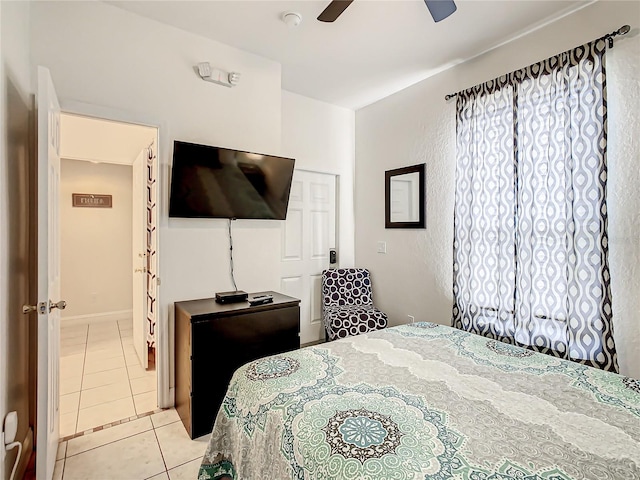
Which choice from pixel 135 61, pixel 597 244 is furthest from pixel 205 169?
pixel 597 244

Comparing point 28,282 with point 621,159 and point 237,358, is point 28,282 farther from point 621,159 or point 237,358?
point 621,159

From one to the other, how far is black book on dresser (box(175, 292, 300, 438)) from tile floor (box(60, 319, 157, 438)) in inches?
18.6

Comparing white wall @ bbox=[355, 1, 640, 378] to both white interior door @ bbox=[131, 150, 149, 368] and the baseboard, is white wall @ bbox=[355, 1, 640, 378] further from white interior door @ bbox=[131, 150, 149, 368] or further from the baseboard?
the baseboard

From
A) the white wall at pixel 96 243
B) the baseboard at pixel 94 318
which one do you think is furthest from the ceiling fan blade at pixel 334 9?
the baseboard at pixel 94 318

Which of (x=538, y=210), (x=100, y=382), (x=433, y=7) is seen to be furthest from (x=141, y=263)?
(x=538, y=210)

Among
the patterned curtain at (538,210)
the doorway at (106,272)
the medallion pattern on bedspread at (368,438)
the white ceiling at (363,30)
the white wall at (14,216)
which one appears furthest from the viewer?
the doorway at (106,272)

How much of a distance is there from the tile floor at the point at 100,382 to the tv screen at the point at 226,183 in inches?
59.6

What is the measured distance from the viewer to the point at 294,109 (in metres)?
3.66

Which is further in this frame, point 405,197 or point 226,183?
point 405,197

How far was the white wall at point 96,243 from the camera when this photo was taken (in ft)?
15.2

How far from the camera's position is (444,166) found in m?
3.09

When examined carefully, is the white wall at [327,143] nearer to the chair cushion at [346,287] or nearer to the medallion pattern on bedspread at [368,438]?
the chair cushion at [346,287]

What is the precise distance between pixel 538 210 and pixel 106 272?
5422 mm

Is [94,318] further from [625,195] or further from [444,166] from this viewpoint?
[625,195]
